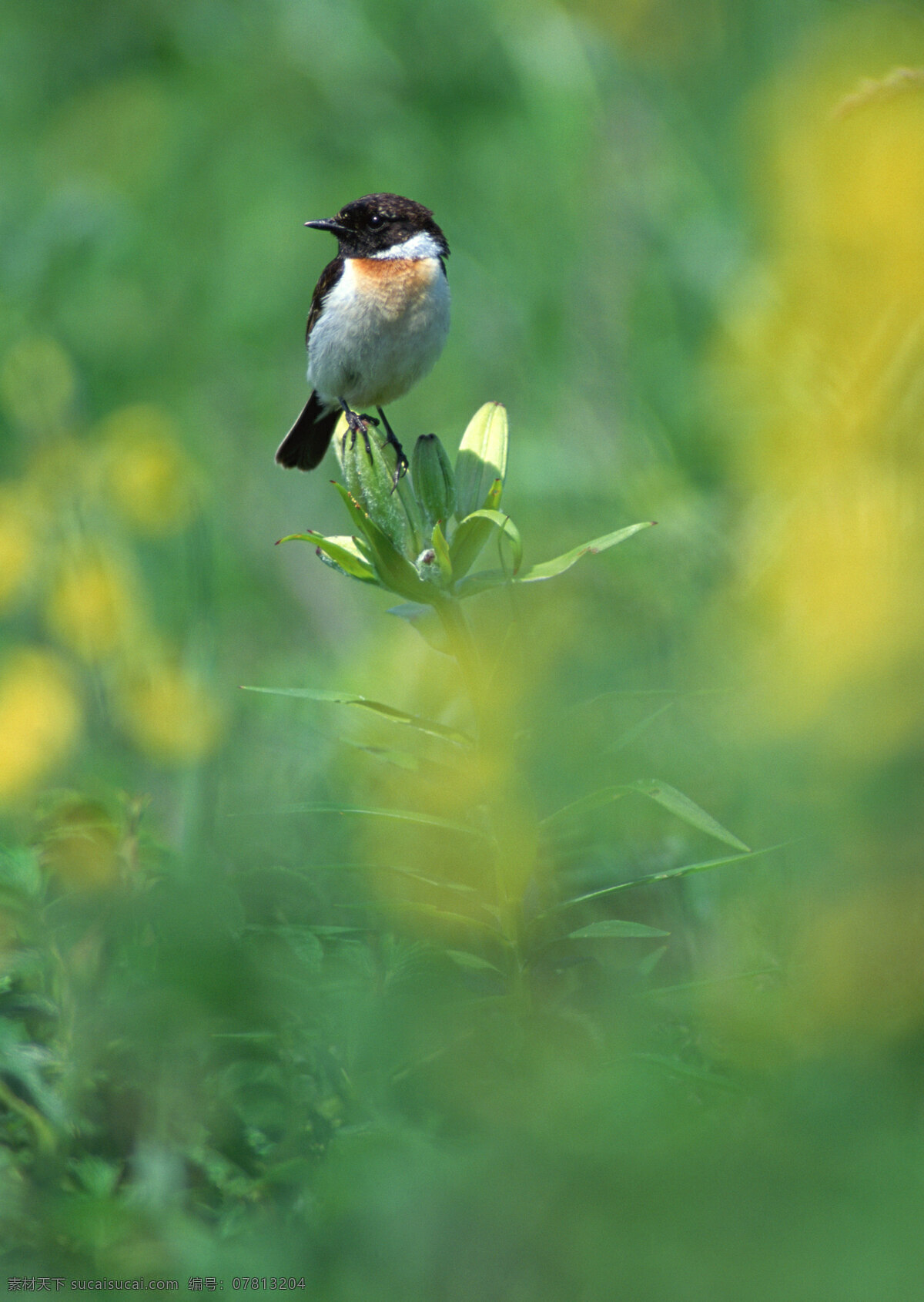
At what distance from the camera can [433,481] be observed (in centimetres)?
115

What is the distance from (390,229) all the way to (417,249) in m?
0.07

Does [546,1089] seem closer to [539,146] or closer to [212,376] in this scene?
[539,146]

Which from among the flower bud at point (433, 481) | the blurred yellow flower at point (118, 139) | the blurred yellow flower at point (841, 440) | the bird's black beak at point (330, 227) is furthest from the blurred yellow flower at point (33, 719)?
the blurred yellow flower at point (118, 139)

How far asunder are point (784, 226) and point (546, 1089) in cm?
200

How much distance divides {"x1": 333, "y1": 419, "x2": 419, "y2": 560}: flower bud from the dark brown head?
1.10m

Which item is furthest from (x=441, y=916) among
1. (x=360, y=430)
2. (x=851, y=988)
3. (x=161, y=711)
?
(x=161, y=711)

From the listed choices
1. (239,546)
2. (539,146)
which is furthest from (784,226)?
(239,546)

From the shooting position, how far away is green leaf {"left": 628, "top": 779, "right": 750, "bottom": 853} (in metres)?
0.98

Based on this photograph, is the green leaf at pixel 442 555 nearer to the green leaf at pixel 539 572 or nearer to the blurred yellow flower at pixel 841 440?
the green leaf at pixel 539 572

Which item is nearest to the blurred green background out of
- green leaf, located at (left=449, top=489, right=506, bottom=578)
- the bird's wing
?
green leaf, located at (left=449, top=489, right=506, bottom=578)

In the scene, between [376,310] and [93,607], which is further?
[93,607]

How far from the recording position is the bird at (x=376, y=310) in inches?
78.9

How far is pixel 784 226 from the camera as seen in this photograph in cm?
234

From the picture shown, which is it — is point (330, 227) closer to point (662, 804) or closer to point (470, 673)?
point (470, 673)
